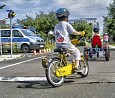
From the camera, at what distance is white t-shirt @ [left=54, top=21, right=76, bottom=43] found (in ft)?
26.3

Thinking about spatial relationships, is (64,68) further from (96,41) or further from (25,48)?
(25,48)

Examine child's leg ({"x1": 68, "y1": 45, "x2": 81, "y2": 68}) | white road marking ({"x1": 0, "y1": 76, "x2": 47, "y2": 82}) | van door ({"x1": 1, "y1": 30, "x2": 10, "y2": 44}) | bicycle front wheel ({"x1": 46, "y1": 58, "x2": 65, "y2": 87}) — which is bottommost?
white road marking ({"x1": 0, "y1": 76, "x2": 47, "y2": 82})

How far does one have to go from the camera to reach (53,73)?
7.74 m

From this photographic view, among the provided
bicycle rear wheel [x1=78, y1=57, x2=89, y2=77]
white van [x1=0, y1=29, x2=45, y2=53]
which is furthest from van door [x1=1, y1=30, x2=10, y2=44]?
bicycle rear wheel [x1=78, y1=57, x2=89, y2=77]

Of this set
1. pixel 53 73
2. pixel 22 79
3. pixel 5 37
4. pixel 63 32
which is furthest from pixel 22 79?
pixel 5 37

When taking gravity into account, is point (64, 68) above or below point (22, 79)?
above

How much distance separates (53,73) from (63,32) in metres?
1.01

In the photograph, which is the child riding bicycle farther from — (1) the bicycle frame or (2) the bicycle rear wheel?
(2) the bicycle rear wheel

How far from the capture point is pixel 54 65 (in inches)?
308

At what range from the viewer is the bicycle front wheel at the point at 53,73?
7.59 m

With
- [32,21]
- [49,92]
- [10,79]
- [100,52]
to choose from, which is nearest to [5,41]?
[100,52]

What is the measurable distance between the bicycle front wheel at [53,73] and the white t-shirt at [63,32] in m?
0.49

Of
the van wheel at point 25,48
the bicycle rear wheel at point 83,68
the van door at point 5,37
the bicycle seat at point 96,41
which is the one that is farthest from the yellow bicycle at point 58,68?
the van door at point 5,37

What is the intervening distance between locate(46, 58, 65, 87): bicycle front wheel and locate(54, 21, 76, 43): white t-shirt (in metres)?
0.49
